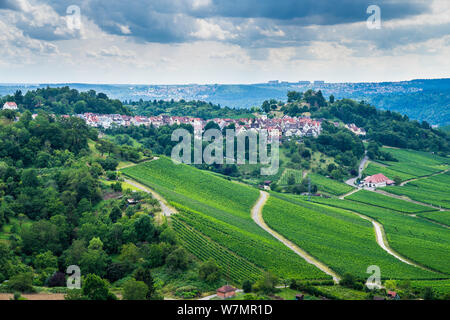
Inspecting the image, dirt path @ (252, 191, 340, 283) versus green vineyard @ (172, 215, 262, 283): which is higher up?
green vineyard @ (172, 215, 262, 283)

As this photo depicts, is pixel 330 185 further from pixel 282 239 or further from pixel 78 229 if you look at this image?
pixel 78 229

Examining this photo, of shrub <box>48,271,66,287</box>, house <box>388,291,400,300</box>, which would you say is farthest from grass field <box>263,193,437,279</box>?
shrub <box>48,271,66,287</box>

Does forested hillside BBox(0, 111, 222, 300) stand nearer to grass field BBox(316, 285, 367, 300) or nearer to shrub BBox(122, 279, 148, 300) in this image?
shrub BBox(122, 279, 148, 300)

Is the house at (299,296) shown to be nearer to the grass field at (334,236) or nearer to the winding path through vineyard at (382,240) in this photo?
the grass field at (334,236)

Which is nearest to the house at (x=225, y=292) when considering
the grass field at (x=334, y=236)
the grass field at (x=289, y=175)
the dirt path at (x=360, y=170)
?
the grass field at (x=334, y=236)

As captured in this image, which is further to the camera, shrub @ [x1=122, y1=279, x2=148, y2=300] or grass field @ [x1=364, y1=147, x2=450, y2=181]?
grass field @ [x1=364, y1=147, x2=450, y2=181]

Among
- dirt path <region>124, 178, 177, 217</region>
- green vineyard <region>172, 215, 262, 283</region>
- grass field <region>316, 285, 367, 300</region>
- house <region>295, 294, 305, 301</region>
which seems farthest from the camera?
dirt path <region>124, 178, 177, 217</region>
